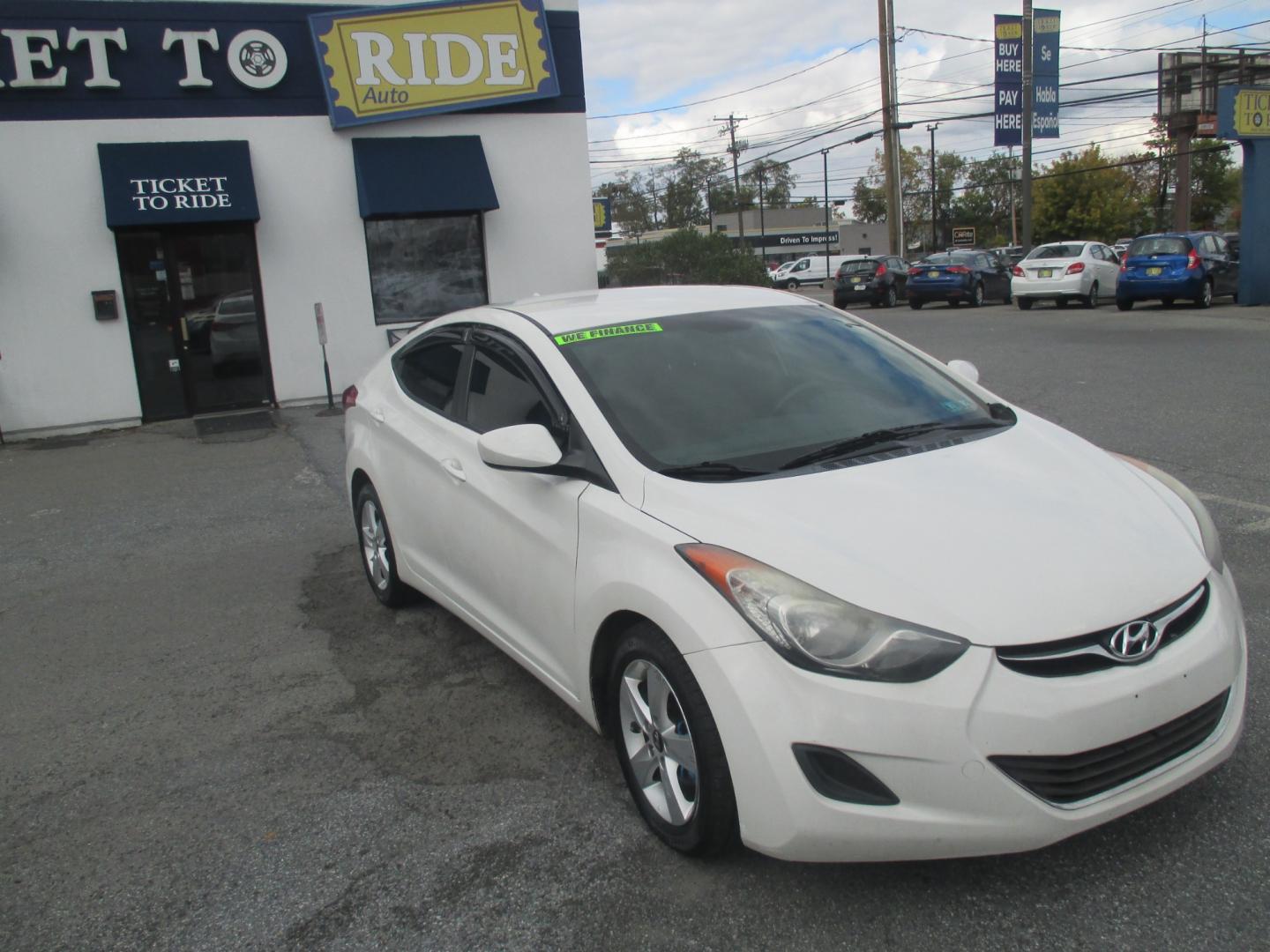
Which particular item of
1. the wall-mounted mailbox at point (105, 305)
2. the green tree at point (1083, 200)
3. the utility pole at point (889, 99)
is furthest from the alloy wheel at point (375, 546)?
the green tree at point (1083, 200)

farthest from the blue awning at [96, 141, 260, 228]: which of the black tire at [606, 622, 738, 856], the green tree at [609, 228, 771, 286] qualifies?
the green tree at [609, 228, 771, 286]

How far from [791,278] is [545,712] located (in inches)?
2204

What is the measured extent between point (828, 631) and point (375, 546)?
3346 millimetres

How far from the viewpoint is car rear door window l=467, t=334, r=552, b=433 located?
3.88 meters

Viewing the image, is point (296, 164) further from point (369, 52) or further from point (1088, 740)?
point (1088, 740)

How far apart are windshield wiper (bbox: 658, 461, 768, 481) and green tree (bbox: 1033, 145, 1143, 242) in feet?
211

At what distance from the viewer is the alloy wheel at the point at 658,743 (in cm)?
295

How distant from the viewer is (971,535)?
112 inches

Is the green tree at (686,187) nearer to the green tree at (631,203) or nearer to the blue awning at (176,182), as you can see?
the green tree at (631,203)

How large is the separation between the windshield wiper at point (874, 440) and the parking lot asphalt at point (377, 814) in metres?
1.21

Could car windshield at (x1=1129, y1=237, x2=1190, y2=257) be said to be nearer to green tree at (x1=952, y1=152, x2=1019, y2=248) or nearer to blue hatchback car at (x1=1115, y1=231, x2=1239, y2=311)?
blue hatchback car at (x1=1115, y1=231, x2=1239, y2=311)

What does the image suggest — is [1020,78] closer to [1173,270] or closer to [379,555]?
[1173,270]

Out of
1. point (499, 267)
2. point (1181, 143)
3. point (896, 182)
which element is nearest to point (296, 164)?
point (499, 267)

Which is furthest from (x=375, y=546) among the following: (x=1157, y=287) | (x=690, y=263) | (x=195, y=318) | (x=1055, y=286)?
(x=1055, y=286)
